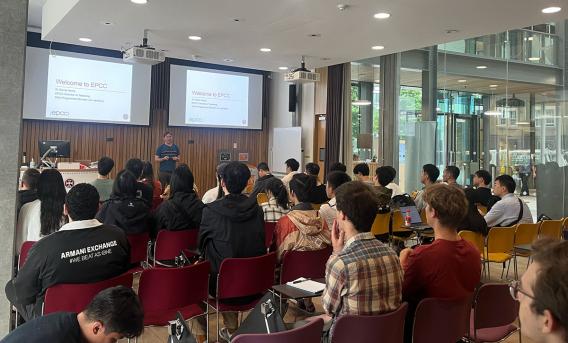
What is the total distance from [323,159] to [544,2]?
585 centimetres

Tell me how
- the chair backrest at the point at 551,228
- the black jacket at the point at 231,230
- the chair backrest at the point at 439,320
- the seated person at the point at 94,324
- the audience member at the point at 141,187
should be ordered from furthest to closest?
the chair backrest at the point at 551,228
the audience member at the point at 141,187
the black jacket at the point at 231,230
the chair backrest at the point at 439,320
the seated person at the point at 94,324

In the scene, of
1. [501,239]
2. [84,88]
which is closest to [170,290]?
[501,239]

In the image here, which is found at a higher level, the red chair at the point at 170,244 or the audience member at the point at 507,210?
the audience member at the point at 507,210

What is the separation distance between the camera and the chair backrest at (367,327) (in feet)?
6.39

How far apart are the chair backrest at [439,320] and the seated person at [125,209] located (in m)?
2.72

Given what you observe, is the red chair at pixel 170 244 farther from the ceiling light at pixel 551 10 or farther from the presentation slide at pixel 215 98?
the presentation slide at pixel 215 98

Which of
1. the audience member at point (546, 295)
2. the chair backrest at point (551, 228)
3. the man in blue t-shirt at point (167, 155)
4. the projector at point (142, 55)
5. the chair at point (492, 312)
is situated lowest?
the chair at point (492, 312)

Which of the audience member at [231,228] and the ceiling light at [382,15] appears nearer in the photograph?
the audience member at [231,228]

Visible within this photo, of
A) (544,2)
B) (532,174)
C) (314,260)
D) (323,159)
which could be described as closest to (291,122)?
(323,159)

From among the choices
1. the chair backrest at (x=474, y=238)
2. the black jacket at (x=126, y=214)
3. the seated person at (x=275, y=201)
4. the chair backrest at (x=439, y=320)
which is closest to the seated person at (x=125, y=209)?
the black jacket at (x=126, y=214)

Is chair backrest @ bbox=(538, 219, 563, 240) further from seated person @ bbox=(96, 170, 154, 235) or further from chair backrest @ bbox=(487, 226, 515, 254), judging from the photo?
seated person @ bbox=(96, 170, 154, 235)

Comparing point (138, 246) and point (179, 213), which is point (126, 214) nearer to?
point (138, 246)

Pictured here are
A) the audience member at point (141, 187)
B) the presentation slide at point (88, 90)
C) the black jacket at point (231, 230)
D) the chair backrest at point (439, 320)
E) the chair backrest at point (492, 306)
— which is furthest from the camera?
the presentation slide at point (88, 90)

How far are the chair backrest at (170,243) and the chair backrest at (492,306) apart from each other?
256 cm
